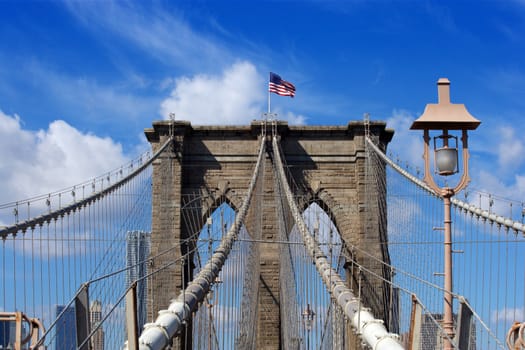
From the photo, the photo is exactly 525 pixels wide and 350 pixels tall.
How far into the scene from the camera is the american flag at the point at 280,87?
2753 cm

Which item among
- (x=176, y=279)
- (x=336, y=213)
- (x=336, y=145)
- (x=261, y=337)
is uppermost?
(x=336, y=145)

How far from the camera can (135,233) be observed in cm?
2417

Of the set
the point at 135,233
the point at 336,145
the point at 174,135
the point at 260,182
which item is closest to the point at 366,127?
the point at 336,145

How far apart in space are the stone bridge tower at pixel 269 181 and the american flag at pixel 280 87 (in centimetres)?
243

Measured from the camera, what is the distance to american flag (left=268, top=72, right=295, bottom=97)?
27531 millimetres

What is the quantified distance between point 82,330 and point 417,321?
6.60ft

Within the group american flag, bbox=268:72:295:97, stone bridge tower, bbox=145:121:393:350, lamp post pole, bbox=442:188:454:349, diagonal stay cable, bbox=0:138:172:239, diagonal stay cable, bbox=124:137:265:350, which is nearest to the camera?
diagonal stay cable, bbox=124:137:265:350

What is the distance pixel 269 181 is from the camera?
24.8 metres

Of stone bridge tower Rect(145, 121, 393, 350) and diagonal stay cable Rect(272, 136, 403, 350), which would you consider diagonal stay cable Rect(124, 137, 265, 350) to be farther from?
stone bridge tower Rect(145, 121, 393, 350)

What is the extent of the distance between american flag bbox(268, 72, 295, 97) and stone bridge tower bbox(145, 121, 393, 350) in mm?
2429

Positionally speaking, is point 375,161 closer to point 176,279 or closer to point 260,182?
point 260,182

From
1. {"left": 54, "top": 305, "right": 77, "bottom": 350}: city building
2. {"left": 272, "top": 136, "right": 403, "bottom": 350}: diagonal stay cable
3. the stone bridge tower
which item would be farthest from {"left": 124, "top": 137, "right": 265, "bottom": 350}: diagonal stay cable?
the stone bridge tower

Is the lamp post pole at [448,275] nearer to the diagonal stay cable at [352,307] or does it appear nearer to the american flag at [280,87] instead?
the diagonal stay cable at [352,307]

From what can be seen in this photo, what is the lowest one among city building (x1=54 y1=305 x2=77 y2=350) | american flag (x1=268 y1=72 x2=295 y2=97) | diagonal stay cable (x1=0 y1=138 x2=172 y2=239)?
city building (x1=54 y1=305 x2=77 y2=350)
